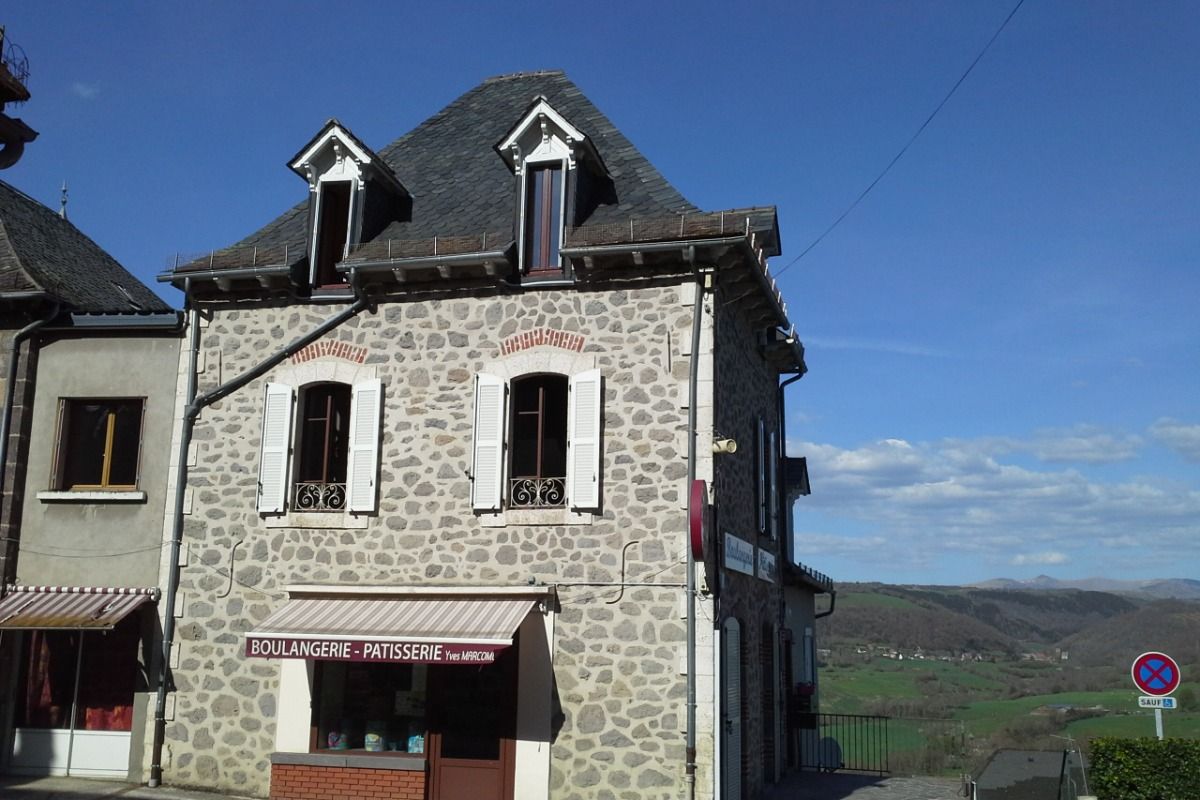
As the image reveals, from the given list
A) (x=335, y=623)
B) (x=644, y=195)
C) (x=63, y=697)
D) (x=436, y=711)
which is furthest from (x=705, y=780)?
(x=63, y=697)

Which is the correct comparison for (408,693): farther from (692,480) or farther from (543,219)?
(543,219)

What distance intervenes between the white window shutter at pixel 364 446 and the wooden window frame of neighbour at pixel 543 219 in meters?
2.63

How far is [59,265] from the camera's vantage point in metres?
17.4

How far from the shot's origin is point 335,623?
12547mm

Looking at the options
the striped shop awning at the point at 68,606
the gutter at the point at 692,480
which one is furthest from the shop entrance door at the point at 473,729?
the striped shop awning at the point at 68,606

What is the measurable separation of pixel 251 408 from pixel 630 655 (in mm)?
6268

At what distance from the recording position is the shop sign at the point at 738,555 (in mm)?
13161

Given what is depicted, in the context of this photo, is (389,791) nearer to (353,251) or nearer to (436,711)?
(436,711)

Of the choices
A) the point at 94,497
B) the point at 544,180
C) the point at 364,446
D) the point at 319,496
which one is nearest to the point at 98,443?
the point at 94,497

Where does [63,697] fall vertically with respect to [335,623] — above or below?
below

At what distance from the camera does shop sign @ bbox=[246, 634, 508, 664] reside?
11.6 m

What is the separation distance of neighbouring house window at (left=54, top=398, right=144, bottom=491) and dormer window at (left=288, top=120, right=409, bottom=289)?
3372 millimetres

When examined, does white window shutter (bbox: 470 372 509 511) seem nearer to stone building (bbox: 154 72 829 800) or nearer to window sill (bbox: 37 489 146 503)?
stone building (bbox: 154 72 829 800)

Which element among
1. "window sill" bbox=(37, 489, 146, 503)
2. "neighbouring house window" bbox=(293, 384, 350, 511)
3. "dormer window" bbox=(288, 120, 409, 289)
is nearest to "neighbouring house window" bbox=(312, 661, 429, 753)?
"neighbouring house window" bbox=(293, 384, 350, 511)
